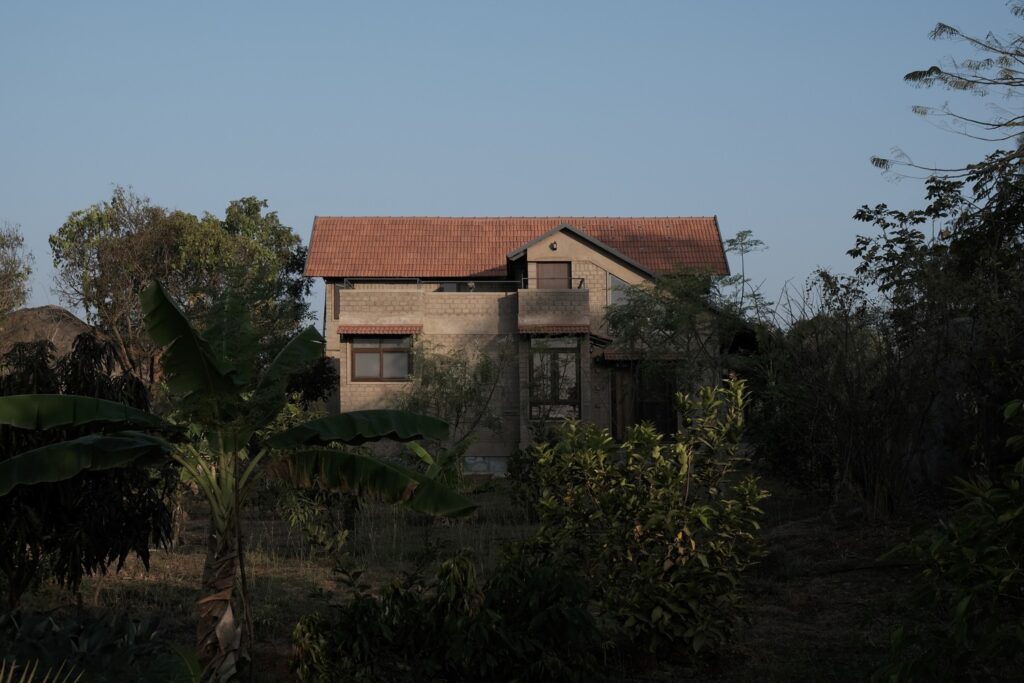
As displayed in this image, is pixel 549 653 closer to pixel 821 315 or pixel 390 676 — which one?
pixel 390 676

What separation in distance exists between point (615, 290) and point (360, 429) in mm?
25051

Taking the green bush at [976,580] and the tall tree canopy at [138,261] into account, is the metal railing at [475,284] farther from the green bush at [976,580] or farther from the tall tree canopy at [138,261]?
the green bush at [976,580]

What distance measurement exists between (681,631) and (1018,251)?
9936mm

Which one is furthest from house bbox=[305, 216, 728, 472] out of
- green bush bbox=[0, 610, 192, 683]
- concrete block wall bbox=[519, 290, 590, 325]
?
green bush bbox=[0, 610, 192, 683]

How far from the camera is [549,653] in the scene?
821cm

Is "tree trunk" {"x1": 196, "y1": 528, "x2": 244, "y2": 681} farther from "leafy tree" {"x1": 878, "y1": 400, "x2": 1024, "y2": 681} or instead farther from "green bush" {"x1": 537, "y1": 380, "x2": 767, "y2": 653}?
"leafy tree" {"x1": 878, "y1": 400, "x2": 1024, "y2": 681}

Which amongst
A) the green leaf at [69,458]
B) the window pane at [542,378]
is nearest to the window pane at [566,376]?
the window pane at [542,378]

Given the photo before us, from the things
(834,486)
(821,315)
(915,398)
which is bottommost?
(834,486)

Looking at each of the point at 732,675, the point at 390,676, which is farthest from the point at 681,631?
the point at 390,676

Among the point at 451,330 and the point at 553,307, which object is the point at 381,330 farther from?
the point at 553,307

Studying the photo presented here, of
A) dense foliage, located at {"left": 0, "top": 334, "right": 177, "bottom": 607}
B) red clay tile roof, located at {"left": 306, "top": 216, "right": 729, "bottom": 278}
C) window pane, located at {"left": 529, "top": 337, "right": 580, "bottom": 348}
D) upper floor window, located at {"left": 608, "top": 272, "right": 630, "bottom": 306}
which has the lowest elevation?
dense foliage, located at {"left": 0, "top": 334, "right": 177, "bottom": 607}

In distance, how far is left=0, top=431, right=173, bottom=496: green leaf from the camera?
8.63m

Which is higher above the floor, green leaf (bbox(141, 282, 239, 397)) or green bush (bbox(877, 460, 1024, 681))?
green leaf (bbox(141, 282, 239, 397))

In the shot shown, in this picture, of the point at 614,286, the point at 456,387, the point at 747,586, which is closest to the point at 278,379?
the point at 747,586
